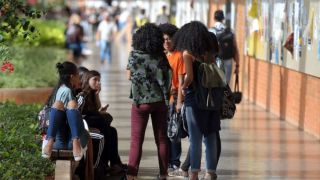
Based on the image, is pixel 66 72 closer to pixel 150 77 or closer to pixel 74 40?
pixel 150 77

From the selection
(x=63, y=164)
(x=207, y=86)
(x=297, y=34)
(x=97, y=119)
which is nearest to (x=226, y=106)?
(x=207, y=86)

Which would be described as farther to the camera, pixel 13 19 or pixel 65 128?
pixel 13 19

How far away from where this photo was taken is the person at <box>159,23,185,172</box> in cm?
1213

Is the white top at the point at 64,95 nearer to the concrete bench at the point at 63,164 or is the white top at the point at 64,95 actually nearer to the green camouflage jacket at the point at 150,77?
the concrete bench at the point at 63,164

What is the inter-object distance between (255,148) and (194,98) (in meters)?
3.57

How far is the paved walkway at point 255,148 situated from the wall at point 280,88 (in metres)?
0.18

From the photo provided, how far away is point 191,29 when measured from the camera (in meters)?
11.8

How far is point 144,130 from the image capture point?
1197cm

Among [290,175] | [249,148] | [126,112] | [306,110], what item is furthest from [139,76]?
[126,112]

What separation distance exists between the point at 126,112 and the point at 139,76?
8.35 meters

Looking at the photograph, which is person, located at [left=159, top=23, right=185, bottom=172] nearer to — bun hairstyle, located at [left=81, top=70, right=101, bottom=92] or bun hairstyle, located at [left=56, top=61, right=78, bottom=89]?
bun hairstyle, located at [left=81, top=70, right=101, bottom=92]

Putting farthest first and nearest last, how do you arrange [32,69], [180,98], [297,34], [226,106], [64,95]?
[32,69] < [297,34] < [226,106] < [180,98] < [64,95]

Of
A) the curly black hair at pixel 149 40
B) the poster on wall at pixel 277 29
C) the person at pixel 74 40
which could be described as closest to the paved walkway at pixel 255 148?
the poster on wall at pixel 277 29

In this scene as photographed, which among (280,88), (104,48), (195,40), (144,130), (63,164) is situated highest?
(195,40)
